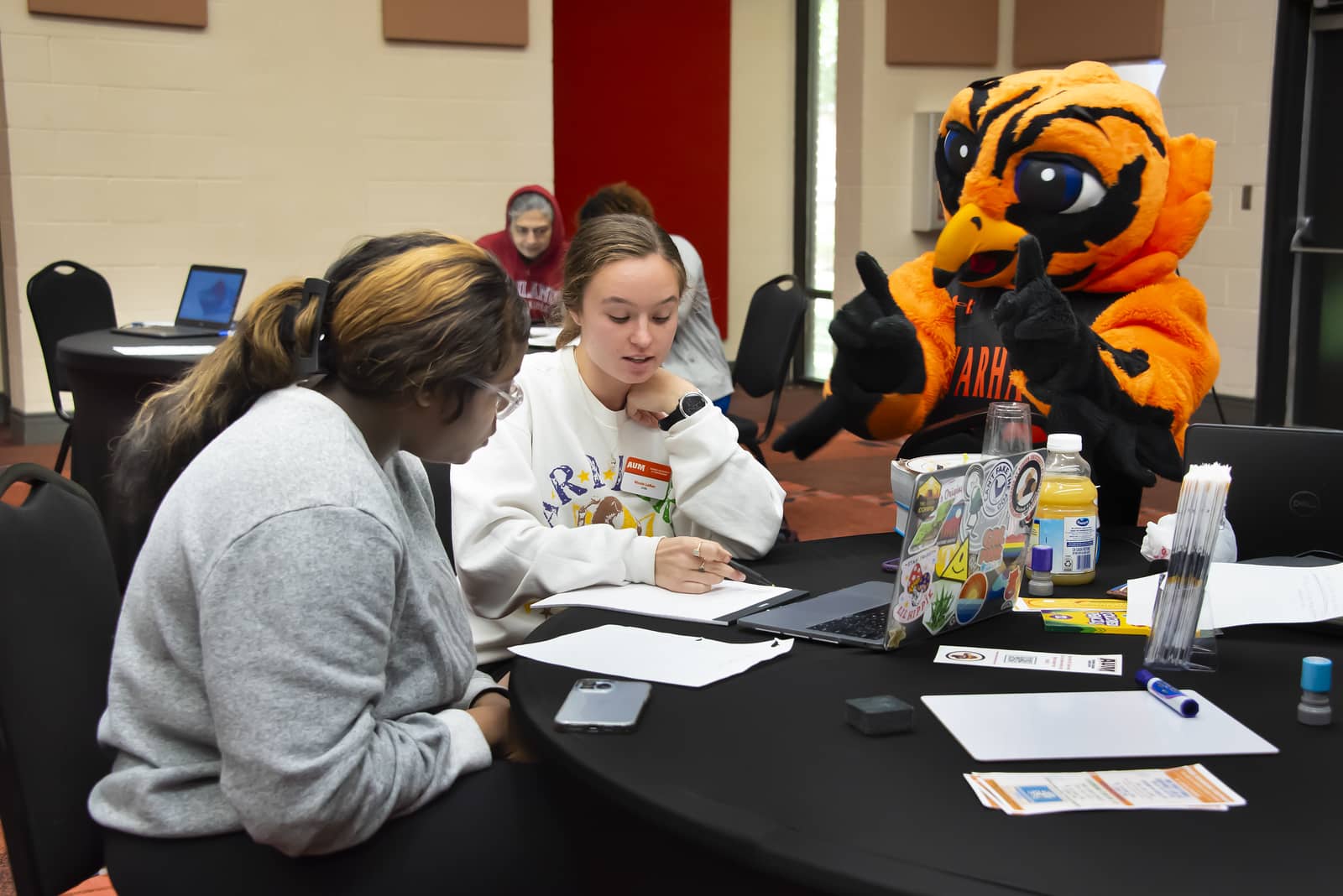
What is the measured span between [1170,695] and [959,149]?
5.99 feet

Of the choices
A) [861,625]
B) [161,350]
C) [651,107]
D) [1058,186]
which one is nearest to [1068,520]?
[861,625]

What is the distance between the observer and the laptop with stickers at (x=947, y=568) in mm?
1391

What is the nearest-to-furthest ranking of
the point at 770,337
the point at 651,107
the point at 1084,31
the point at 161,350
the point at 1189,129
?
1. the point at 161,350
2. the point at 770,337
3. the point at 1189,129
4. the point at 1084,31
5. the point at 651,107

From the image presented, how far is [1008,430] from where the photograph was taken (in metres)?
1.87

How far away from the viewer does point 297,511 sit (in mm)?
1114

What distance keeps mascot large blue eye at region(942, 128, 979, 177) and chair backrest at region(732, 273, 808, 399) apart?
1.18 meters

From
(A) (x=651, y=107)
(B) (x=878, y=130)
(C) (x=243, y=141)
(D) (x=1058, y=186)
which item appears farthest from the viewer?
(A) (x=651, y=107)

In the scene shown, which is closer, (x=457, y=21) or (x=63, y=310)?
(x=63, y=310)

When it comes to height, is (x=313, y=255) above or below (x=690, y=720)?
above

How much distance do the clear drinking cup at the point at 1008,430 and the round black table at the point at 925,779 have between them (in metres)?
0.41

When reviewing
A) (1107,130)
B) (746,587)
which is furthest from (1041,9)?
(746,587)

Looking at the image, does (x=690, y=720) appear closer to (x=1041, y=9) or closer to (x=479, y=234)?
(x=479, y=234)

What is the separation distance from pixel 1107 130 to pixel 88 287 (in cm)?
357

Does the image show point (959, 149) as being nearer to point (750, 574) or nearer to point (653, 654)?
point (750, 574)
